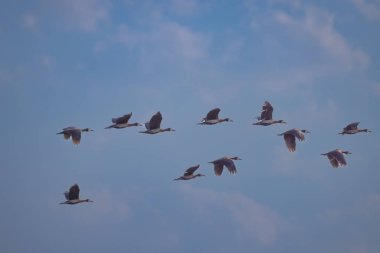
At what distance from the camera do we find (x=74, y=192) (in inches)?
1927

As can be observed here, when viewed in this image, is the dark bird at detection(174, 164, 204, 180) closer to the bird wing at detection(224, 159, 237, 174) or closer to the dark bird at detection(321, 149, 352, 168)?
the bird wing at detection(224, 159, 237, 174)

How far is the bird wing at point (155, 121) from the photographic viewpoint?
5072 centimetres

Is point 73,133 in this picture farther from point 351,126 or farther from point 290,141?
point 351,126

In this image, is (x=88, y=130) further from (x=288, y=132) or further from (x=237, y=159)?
(x=288, y=132)

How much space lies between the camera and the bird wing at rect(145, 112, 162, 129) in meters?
50.7

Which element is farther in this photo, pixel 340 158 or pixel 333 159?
pixel 333 159

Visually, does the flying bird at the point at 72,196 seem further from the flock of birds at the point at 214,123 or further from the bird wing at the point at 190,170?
the bird wing at the point at 190,170

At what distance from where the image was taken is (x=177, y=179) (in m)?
50.7

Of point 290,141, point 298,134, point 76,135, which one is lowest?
point 290,141

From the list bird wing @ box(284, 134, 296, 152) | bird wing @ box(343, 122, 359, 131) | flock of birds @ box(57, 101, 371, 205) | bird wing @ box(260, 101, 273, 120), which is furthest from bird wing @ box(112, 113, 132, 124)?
bird wing @ box(343, 122, 359, 131)

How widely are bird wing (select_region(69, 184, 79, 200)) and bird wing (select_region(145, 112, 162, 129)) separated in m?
7.70

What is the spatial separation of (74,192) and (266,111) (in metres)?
16.0

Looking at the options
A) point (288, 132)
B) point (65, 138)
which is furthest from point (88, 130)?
point (288, 132)

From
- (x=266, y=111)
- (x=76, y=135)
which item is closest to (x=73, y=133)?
(x=76, y=135)
